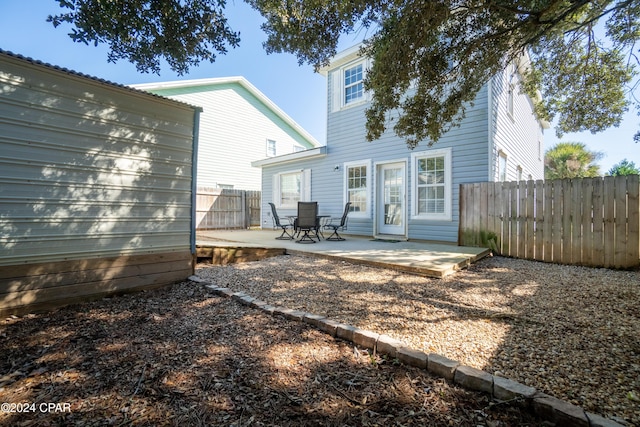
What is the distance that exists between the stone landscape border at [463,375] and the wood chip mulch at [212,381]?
0.06 metres

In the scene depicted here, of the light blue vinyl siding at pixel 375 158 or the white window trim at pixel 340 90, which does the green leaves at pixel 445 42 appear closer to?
the light blue vinyl siding at pixel 375 158

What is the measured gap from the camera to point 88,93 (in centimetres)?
336

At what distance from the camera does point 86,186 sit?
11.1 ft

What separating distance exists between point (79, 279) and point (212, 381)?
97.8 inches

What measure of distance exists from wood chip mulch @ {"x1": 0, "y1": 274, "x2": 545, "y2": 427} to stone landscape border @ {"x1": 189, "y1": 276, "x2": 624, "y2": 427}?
61 millimetres

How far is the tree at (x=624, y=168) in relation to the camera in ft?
48.4

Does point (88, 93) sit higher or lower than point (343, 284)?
higher

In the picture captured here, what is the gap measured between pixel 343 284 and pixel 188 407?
2.55 metres

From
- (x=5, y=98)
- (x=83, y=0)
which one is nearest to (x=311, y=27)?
(x=83, y=0)

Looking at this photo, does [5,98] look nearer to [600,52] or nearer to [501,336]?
[501,336]

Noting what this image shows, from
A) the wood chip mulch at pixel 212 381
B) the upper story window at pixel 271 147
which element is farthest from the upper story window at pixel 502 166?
the upper story window at pixel 271 147

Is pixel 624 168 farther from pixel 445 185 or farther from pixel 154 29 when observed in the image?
pixel 154 29

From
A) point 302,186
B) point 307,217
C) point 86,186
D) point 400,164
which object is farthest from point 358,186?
point 86,186

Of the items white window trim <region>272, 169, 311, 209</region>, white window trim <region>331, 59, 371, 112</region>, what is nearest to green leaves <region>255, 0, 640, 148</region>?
white window trim <region>331, 59, 371, 112</region>
